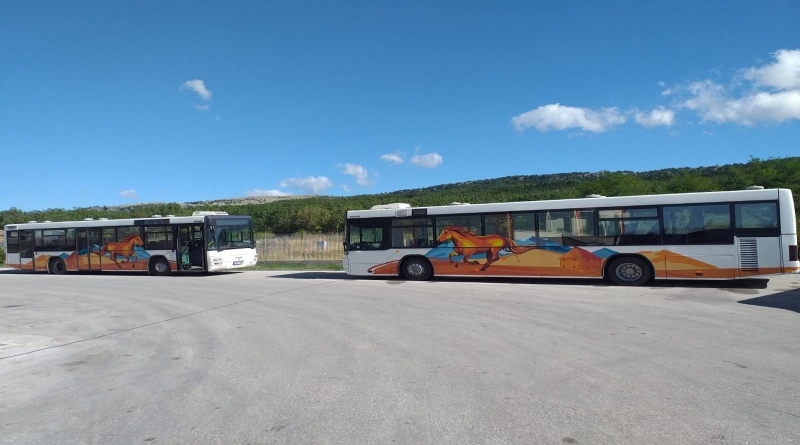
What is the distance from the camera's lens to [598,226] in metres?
15.0

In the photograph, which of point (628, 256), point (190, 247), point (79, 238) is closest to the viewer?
point (628, 256)

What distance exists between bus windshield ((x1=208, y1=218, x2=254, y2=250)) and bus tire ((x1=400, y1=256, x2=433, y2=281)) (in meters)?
8.55

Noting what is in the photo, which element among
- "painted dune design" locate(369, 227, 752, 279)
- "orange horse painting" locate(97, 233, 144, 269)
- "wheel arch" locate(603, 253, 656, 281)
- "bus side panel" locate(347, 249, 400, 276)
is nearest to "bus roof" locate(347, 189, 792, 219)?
"painted dune design" locate(369, 227, 752, 279)

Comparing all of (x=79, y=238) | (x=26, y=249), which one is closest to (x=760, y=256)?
(x=79, y=238)

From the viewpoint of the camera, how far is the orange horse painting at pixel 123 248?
23.3 m

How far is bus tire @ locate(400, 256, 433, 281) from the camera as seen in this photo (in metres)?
17.7

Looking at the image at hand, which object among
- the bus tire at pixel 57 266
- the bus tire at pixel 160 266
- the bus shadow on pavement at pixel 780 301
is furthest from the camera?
the bus tire at pixel 57 266

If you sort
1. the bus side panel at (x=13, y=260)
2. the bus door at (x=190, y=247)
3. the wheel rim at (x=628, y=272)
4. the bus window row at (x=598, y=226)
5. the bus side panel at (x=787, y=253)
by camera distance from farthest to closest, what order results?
the bus side panel at (x=13, y=260), the bus door at (x=190, y=247), the wheel rim at (x=628, y=272), the bus window row at (x=598, y=226), the bus side panel at (x=787, y=253)

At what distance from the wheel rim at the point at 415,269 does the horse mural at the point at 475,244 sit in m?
1.04

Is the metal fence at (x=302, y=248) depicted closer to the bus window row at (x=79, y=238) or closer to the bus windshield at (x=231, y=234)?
the bus windshield at (x=231, y=234)

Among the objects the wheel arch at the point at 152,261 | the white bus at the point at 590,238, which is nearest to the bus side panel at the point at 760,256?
the white bus at the point at 590,238

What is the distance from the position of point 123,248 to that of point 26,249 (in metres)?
6.87

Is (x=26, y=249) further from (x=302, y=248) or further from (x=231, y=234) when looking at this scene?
(x=302, y=248)

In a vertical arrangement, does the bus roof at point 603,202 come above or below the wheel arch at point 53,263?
above
